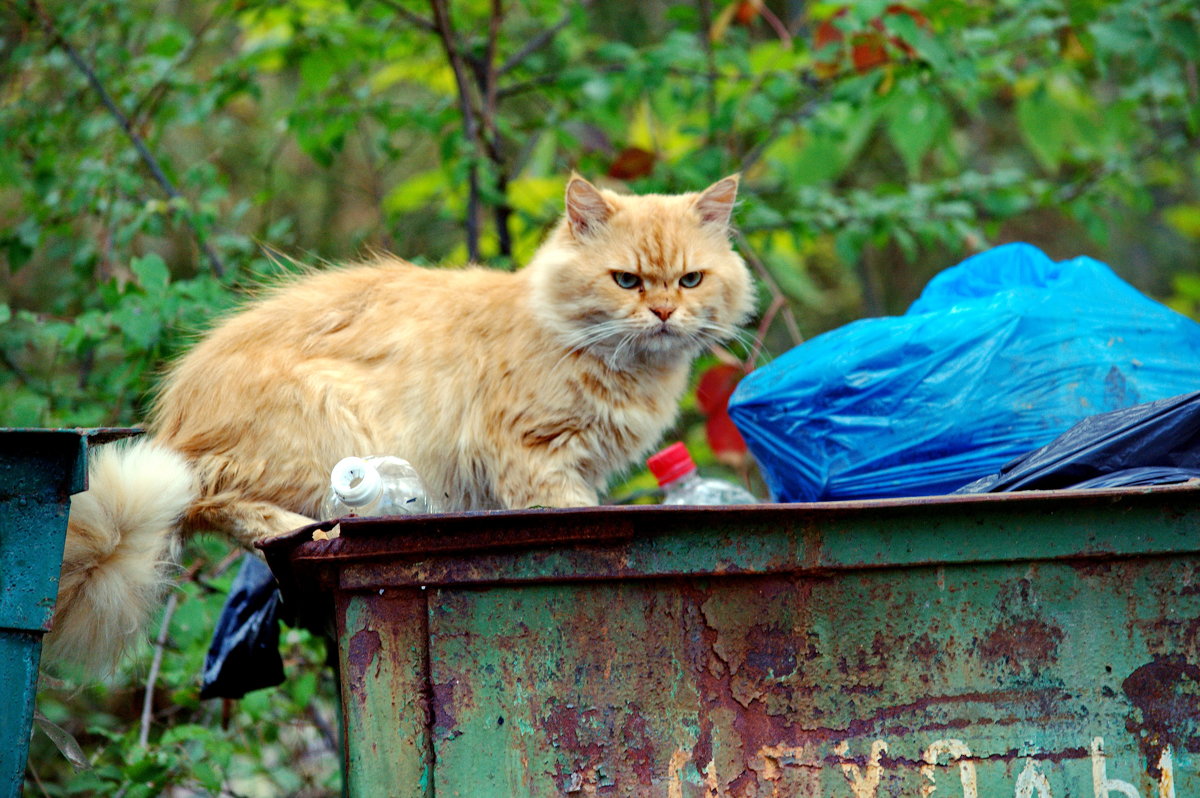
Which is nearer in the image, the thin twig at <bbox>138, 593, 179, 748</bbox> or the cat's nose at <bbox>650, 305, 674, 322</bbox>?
the cat's nose at <bbox>650, 305, 674, 322</bbox>

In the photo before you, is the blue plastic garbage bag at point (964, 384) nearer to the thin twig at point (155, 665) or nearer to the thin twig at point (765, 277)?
the thin twig at point (765, 277)

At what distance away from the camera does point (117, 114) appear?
12.1 feet

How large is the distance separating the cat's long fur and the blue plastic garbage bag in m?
0.37

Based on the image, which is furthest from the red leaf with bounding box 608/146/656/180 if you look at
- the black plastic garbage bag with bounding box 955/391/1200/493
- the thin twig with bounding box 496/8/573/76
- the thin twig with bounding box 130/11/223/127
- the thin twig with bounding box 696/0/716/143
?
the black plastic garbage bag with bounding box 955/391/1200/493

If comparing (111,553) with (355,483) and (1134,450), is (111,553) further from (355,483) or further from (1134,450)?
(1134,450)

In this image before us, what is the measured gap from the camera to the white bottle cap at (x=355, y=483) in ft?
6.11

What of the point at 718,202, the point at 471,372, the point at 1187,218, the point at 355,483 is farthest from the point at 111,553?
the point at 1187,218

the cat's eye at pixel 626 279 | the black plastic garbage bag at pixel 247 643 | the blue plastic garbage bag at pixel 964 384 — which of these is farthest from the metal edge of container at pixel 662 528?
the black plastic garbage bag at pixel 247 643

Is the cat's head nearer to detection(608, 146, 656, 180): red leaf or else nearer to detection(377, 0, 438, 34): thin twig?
detection(608, 146, 656, 180): red leaf

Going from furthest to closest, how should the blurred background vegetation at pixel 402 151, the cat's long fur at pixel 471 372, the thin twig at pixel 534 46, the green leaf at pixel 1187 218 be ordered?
1. the green leaf at pixel 1187 218
2. the thin twig at pixel 534 46
3. the blurred background vegetation at pixel 402 151
4. the cat's long fur at pixel 471 372

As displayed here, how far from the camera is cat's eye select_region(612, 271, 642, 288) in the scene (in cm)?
252

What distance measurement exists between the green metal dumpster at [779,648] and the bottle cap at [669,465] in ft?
3.23

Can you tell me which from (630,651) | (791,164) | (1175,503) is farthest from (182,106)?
(1175,503)

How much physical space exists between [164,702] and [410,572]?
3.12 meters
